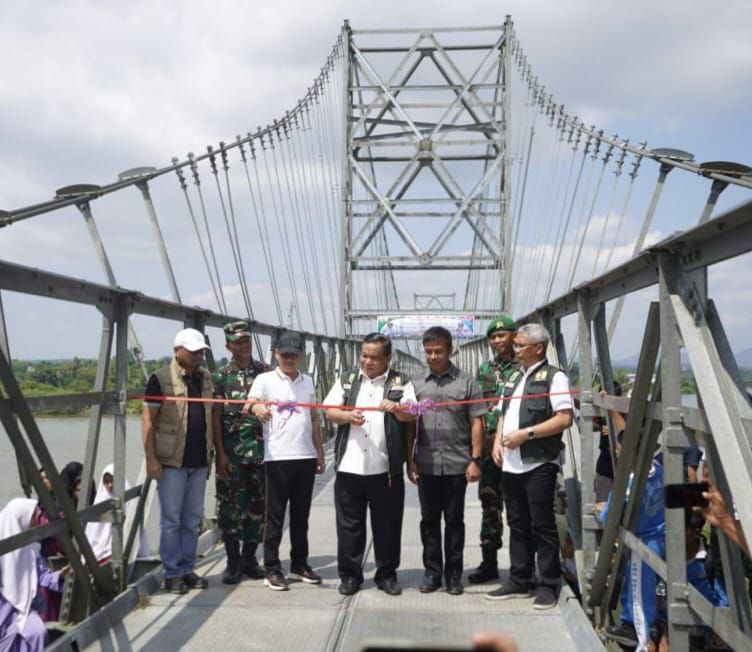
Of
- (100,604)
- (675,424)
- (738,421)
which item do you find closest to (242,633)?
(100,604)

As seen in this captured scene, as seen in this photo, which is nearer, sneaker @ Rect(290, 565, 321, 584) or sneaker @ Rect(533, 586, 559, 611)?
sneaker @ Rect(533, 586, 559, 611)

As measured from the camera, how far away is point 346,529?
3.54 meters

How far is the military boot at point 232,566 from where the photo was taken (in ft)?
12.0

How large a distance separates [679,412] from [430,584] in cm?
165

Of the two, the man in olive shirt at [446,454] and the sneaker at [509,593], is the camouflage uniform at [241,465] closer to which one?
the man in olive shirt at [446,454]

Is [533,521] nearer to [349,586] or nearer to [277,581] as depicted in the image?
[349,586]

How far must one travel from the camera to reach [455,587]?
3500mm

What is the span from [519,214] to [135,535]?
18.7 m

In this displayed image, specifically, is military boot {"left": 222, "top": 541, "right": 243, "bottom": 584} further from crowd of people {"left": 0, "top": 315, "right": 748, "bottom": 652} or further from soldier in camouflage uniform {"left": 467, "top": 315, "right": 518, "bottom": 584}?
soldier in camouflage uniform {"left": 467, "top": 315, "right": 518, "bottom": 584}

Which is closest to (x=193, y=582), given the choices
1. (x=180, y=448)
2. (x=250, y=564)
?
(x=250, y=564)

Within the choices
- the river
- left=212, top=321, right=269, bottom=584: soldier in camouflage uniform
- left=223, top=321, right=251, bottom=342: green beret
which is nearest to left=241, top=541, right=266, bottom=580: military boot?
left=212, top=321, right=269, bottom=584: soldier in camouflage uniform

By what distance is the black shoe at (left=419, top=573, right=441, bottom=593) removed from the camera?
3521mm

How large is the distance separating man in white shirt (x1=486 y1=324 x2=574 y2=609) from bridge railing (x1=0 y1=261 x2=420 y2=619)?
1.45 meters

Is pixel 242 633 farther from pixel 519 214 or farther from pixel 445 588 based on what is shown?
pixel 519 214
